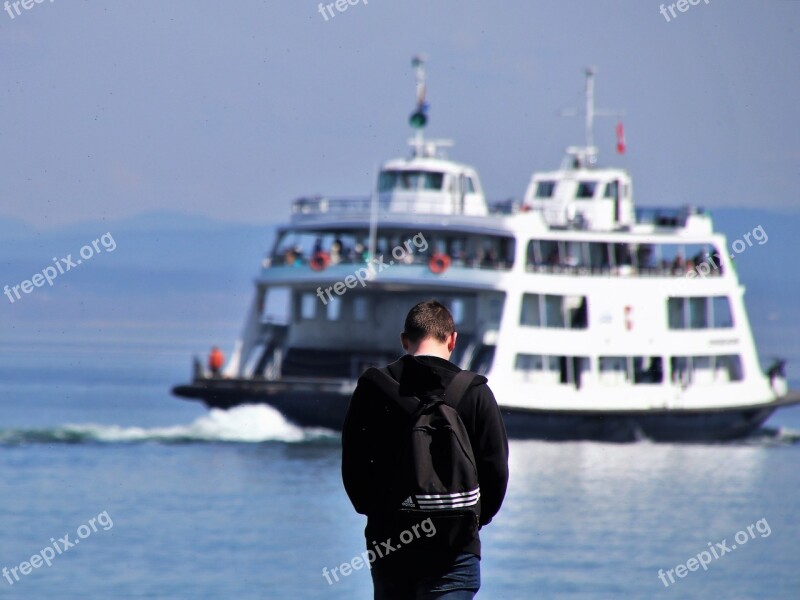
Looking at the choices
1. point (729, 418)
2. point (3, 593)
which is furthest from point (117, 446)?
point (3, 593)

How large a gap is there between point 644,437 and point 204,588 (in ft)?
57.8

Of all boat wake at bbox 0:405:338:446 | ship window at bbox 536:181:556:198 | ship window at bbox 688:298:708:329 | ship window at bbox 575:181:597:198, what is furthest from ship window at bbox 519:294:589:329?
ship window at bbox 536:181:556:198

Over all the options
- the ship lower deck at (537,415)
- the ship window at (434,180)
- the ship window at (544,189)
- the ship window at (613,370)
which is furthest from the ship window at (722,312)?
the ship window at (434,180)

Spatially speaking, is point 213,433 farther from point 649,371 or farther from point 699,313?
point 699,313

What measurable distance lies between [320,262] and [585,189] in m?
7.82

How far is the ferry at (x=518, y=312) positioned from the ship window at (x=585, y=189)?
3.11 ft

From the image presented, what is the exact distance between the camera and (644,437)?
105 ft

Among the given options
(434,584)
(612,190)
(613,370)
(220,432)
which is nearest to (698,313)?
(613,370)

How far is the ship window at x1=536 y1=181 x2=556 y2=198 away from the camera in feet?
121

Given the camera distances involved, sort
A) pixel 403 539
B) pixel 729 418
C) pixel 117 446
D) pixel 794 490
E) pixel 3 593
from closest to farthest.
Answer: pixel 403 539, pixel 3 593, pixel 794 490, pixel 117 446, pixel 729 418

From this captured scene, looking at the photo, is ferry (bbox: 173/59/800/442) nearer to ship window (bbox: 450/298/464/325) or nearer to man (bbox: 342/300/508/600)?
ship window (bbox: 450/298/464/325)

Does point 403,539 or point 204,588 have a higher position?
point 403,539

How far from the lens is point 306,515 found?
829 inches

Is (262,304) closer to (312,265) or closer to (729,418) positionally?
(312,265)
